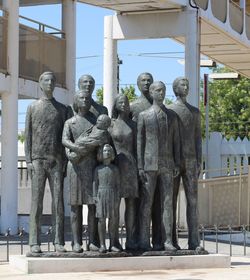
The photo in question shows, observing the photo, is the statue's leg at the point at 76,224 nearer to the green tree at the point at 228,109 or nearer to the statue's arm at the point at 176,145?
the statue's arm at the point at 176,145

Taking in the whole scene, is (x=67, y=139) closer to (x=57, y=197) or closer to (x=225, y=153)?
(x=57, y=197)

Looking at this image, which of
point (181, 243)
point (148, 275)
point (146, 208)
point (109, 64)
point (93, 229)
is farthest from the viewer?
point (109, 64)

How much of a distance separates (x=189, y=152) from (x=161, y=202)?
0.88 m

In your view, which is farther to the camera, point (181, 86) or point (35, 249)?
point (181, 86)

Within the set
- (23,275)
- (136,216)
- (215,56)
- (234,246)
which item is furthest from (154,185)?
(215,56)

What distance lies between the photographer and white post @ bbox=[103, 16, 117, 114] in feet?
93.7

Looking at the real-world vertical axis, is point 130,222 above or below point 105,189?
below

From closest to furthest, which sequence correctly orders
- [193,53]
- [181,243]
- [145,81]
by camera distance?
[145,81] < [181,243] < [193,53]

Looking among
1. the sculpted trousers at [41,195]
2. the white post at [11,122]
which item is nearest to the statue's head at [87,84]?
the sculpted trousers at [41,195]

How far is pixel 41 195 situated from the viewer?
14.6m

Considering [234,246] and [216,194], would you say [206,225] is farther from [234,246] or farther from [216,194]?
[234,246]

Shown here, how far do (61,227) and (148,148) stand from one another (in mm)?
1745

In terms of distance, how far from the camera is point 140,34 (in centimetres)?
2822

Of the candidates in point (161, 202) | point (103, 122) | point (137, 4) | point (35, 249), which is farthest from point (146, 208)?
point (137, 4)
